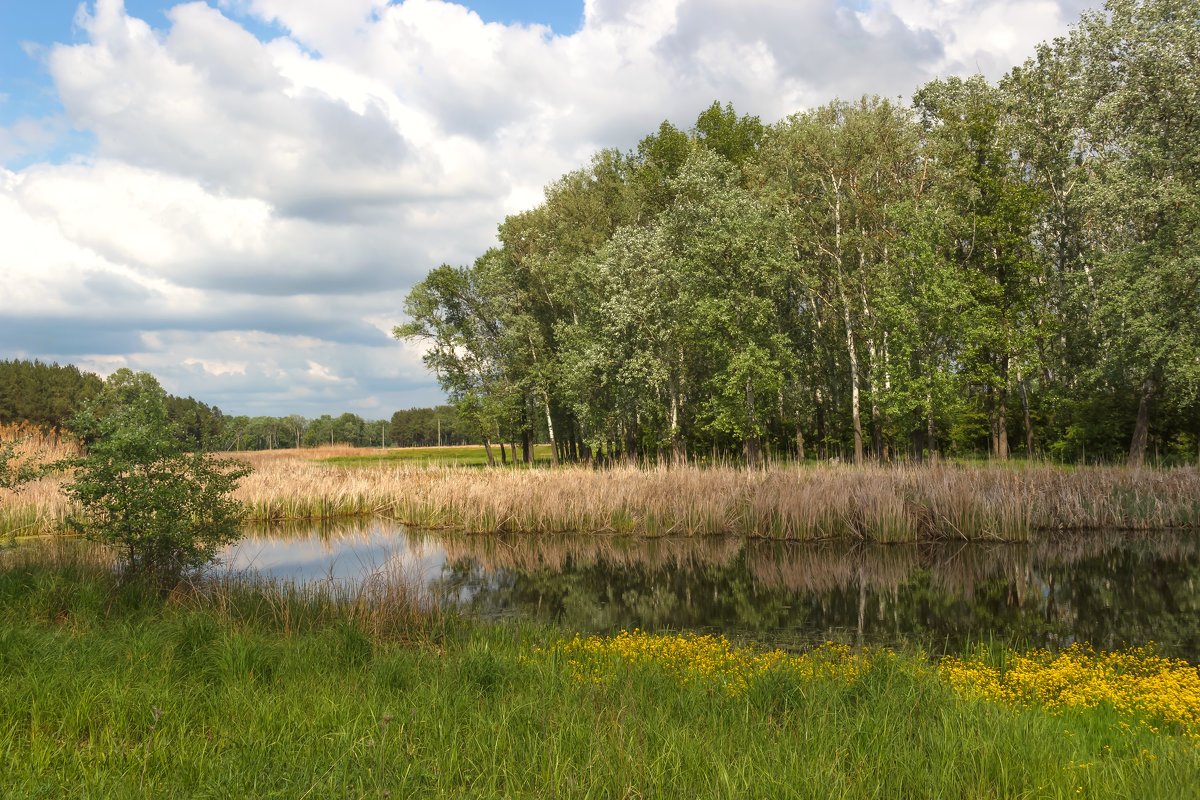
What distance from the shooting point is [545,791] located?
14.8 ft

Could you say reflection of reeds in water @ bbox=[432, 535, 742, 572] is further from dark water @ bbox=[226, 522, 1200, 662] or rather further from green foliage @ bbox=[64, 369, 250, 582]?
green foliage @ bbox=[64, 369, 250, 582]

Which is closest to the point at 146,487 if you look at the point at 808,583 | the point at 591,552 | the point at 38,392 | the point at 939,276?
the point at 591,552

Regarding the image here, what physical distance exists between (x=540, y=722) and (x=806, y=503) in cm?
1532

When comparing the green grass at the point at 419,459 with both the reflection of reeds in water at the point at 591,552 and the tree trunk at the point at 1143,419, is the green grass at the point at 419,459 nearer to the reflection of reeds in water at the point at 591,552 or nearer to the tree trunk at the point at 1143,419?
the reflection of reeds in water at the point at 591,552

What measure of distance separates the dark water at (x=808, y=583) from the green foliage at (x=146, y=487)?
1421 millimetres

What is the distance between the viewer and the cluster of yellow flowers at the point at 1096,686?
21.4 ft

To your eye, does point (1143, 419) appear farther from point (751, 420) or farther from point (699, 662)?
point (699, 662)

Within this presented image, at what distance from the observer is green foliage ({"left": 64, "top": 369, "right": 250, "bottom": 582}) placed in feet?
36.3

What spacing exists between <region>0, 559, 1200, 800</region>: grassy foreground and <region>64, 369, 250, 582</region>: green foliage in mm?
2612

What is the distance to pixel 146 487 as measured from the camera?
11.2 m

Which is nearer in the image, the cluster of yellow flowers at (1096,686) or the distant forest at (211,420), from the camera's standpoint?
the cluster of yellow flowers at (1096,686)

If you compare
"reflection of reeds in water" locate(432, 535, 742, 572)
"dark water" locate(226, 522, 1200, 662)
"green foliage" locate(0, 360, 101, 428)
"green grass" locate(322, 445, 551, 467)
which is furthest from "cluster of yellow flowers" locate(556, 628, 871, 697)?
"green foliage" locate(0, 360, 101, 428)

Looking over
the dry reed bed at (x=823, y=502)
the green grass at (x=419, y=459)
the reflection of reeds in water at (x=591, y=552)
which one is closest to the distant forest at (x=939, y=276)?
the dry reed bed at (x=823, y=502)

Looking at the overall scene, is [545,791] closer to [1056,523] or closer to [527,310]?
[1056,523]
